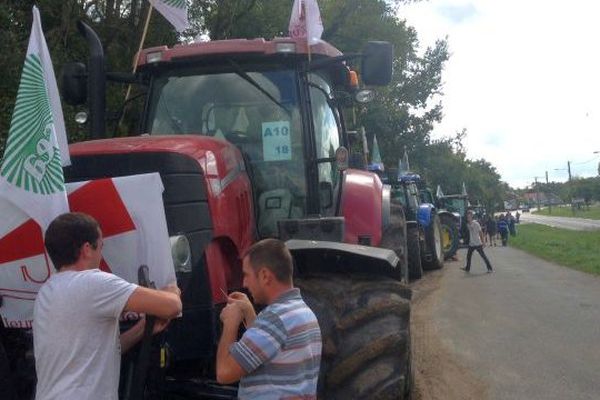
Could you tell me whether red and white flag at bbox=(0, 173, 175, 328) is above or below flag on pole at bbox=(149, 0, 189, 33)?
below

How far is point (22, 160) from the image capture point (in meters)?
3.36

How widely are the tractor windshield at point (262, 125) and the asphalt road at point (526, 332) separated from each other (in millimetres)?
2586

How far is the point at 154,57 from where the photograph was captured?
5.52m

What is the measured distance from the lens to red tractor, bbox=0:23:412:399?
4020 millimetres

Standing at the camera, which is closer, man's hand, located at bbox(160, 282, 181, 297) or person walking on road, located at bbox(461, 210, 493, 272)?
man's hand, located at bbox(160, 282, 181, 297)

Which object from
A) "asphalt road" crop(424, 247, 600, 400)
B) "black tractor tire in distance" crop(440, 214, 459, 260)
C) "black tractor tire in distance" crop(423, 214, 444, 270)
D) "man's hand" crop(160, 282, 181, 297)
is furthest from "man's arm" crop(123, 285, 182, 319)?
"black tractor tire in distance" crop(440, 214, 459, 260)

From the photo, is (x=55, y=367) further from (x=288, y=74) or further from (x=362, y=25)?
(x=362, y=25)

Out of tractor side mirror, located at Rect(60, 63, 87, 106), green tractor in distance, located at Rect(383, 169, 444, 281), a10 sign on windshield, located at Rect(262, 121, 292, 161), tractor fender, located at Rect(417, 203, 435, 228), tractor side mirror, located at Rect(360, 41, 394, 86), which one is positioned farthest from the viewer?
tractor fender, located at Rect(417, 203, 435, 228)

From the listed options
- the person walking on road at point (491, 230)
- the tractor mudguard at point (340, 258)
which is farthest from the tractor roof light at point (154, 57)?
the person walking on road at point (491, 230)

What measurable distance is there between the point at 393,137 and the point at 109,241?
1048 inches

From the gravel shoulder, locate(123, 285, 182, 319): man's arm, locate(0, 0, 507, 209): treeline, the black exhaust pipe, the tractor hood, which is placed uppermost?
locate(0, 0, 507, 209): treeline

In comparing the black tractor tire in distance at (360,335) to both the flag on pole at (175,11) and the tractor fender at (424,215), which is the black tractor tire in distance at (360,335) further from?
the tractor fender at (424,215)

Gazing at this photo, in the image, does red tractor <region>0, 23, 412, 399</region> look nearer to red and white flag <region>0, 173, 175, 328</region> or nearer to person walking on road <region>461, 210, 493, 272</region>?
red and white flag <region>0, 173, 175, 328</region>

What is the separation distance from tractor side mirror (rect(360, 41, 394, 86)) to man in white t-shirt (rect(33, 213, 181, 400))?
3.04 meters
